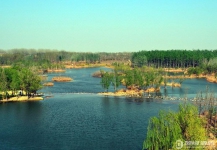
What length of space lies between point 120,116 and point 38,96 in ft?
93.9

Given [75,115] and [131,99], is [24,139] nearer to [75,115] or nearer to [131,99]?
[75,115]

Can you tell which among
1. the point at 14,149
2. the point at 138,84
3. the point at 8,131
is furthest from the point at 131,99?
the point at 14,149

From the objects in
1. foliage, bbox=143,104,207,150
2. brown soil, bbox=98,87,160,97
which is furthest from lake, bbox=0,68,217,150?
foliage, bbox=143,104,207,150

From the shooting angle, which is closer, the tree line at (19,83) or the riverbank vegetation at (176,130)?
the riverbank vegetation at (176,130)

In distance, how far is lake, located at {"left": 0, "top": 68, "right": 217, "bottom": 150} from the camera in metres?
40.2

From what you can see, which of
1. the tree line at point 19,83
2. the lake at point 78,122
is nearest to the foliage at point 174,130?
the lake at point 78,122

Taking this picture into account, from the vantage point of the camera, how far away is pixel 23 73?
73.6 metres

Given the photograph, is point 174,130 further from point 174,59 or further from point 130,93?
point 174,59

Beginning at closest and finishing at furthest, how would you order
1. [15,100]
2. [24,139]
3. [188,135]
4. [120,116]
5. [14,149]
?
[188,135]
[14,149]
[24,139]
[120,116]
[15,100]

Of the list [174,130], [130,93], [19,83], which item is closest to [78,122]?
[174,130]

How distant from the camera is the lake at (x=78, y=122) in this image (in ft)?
132

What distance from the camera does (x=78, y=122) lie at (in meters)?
50.8

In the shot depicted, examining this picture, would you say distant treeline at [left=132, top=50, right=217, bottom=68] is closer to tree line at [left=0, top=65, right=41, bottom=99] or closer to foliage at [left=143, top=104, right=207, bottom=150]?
tree line at [left=0, top=65, right=41, bottom=99]

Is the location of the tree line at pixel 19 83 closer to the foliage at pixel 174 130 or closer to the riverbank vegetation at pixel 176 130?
the riverbank vegetation at pixel 176 130
